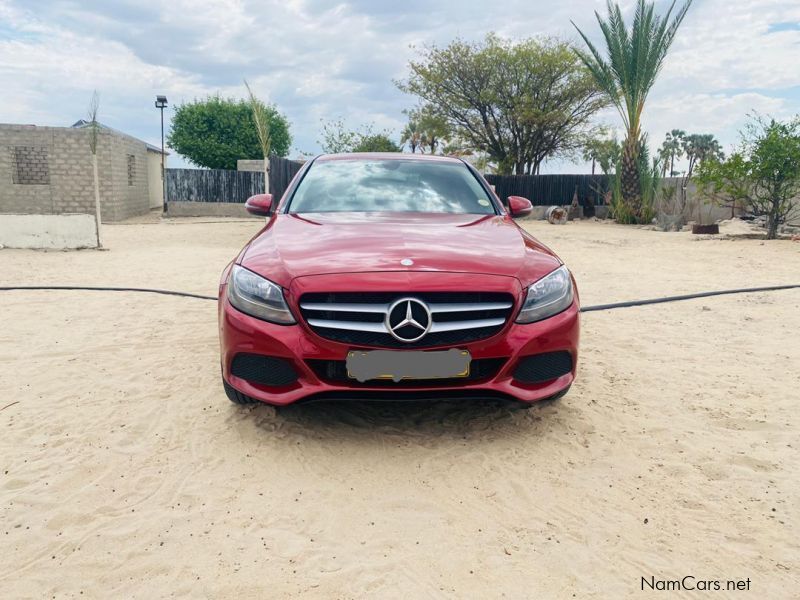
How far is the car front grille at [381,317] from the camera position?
285 cm

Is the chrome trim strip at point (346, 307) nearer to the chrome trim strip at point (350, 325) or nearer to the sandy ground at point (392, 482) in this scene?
the chrome trim strip at point (350, 325)

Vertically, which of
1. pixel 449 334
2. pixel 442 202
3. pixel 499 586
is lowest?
pixel 499 586

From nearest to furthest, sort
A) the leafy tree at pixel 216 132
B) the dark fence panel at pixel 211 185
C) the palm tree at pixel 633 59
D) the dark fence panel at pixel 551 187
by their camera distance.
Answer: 1. the palm tree at pixel 633 59
2. the dark fence panel at pixel 211 185
3. the dark fence panel at pixel 551 187
4. the leafy tree at pixel 216 132

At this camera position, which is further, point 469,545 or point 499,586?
point 469,545

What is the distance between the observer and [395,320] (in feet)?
9.27

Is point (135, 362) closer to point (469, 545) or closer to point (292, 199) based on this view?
point (292, 199)

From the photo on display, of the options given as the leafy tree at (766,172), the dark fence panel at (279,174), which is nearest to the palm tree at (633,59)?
the leafy tree at (766,172)

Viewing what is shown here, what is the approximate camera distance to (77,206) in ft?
69.2

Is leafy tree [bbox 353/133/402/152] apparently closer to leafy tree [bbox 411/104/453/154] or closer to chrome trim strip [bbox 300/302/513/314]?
leafy tree [bbox 411/104/453/154]

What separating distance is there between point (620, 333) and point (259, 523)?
13.5 ft

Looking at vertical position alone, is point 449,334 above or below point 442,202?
below

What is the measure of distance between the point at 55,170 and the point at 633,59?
18637 mm

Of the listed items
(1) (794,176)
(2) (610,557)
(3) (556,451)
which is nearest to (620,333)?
(3) (556,451)

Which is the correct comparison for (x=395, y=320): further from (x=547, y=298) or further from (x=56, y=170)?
(x=56, y=170)
